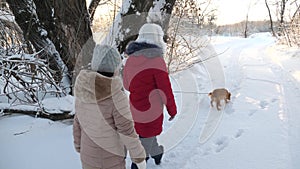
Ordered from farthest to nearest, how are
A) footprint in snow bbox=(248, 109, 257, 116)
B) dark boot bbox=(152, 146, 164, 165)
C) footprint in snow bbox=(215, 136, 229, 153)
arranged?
1. footprint in snow bbox=(248, 109, 257, 116)
2. footprint in snow bbox=(215, 136, 229, 153)
3. dark boot bbox=(152, 146, 164, 165)

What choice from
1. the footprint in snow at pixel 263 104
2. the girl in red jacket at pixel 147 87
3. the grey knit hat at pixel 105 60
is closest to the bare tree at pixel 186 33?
the footprint in snow at pixel 263 104

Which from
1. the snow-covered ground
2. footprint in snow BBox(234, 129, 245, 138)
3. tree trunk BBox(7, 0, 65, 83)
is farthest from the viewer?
tree trunk BBox(7, 0, 65, 83)

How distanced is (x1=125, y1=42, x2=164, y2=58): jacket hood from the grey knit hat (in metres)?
0.71

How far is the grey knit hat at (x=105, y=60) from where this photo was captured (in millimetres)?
2117

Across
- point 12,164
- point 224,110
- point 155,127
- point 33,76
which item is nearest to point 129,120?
point 155,127

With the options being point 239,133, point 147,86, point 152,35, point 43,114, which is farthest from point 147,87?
point 239,133

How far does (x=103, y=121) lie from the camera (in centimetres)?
211

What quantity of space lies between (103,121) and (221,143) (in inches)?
85.3

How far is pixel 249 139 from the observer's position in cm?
368

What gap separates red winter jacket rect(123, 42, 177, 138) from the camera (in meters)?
2.86

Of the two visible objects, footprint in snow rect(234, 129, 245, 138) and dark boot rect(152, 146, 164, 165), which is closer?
dark boot rect(152, 146, 164, 165)

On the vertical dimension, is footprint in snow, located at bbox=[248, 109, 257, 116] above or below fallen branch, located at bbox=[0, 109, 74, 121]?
below

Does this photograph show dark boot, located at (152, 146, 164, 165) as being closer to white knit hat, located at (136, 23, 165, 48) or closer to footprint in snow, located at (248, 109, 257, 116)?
white knit hat, located at (136, 23, 165, 48)

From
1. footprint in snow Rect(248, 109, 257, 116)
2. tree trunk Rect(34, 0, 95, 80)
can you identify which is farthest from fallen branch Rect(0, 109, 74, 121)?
footprint in snow Rect(248, 109, 257, 116)
